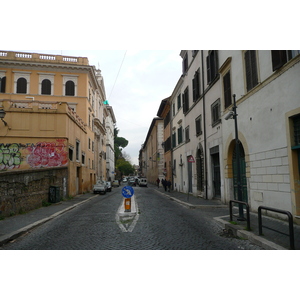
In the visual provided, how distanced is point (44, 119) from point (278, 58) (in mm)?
17891

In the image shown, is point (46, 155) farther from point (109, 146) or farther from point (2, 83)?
point (109, 146)

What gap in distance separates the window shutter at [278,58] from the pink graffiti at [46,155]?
1708 centimetres

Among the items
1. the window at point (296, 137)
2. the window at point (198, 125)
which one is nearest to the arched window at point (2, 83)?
the window at point (198, 125)

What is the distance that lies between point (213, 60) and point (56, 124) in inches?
512

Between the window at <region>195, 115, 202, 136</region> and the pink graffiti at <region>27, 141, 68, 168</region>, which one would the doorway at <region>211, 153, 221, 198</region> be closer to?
the window at <region>195, 115, 202, 136</region>

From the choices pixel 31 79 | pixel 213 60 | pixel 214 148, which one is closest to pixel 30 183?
pixel 214 148

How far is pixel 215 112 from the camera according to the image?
657 inches

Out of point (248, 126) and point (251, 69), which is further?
point (248, 126)

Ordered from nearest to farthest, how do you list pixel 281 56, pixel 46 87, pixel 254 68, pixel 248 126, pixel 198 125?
pixel 281 56 → pixel 254 68 → pixel 248 126 → pixel 198 125 → pixel 46 87

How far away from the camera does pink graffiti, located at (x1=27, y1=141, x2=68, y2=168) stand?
21.1 meters

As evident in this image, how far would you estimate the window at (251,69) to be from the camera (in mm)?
11133

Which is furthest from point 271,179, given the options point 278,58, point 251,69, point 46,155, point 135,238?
point 46,155

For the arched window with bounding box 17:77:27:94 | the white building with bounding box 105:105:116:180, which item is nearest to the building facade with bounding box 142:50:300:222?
the arched window with bounding box 17:77:27:94

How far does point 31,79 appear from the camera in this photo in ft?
108
